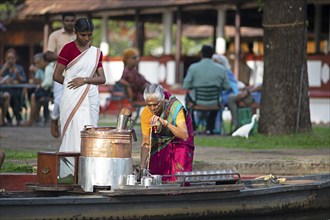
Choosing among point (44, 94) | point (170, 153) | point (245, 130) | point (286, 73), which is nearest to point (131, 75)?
point (44, 94)

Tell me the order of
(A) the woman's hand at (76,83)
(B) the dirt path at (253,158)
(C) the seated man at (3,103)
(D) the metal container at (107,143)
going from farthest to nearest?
(C) the seated man at (3,103) < (B) the dirt path at (253,158) < (A) the woman's hand at (76,83) < (D) the metal container at (107,143)

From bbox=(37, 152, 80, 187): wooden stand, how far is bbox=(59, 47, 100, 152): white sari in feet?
4.94

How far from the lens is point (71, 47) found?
11.9 metres

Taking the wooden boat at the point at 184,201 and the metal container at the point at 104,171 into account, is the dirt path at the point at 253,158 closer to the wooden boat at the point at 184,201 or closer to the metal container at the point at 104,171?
the wooden boat at the point at 184,201

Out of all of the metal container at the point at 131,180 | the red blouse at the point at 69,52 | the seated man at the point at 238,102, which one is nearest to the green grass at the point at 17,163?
the red blouse at the point at 69,52

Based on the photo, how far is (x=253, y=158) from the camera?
14.1 metres

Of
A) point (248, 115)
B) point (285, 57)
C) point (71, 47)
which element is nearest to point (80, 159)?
point (71, 47)

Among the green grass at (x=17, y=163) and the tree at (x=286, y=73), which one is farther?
the tree at (x=286, y=73)

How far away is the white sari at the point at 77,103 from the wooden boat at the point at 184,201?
155 centimetres

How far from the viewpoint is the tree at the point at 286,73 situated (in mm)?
17484

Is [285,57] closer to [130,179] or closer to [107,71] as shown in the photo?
[130,179]

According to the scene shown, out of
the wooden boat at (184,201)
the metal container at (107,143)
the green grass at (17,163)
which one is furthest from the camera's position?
the green grass at (17,163)

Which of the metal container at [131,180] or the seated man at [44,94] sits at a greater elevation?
the seated man at [44,94]

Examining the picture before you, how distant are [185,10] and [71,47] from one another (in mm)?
19879
